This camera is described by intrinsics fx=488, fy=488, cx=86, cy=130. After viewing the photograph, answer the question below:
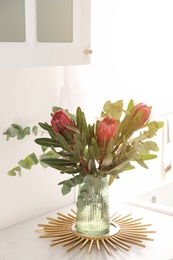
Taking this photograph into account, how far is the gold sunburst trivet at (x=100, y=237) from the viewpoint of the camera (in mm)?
1727

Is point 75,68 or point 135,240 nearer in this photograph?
point 135,240

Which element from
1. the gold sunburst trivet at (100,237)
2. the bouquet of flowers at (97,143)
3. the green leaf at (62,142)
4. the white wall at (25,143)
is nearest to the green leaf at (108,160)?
the bouquet of flowers at (97,143)

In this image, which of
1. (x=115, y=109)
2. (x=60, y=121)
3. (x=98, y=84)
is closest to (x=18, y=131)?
(x=60, y=121)

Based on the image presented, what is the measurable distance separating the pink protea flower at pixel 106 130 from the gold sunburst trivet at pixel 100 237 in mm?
355

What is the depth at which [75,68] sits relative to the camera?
80.0 inches

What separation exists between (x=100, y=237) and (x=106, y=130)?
40cm

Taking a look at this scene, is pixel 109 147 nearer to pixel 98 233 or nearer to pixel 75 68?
pixel 98 233

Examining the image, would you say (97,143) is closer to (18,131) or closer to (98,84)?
(18,131)

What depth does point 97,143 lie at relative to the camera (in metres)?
1.68

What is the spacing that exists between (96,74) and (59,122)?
708 millimetres

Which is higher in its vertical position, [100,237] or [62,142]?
[62,142]

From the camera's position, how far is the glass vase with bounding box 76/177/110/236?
1.73 m

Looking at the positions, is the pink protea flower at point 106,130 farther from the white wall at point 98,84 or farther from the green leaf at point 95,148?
the white wall at point 98,84

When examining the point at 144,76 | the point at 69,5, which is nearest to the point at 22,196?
the point at 69,5
